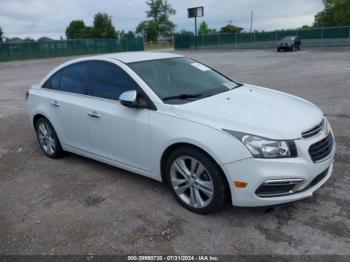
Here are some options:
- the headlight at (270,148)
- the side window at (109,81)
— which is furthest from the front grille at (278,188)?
the side window at (109,81)

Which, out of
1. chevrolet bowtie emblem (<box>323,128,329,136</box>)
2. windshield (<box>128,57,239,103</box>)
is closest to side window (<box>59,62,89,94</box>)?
windshield (<box>128,57,239,103</box>)

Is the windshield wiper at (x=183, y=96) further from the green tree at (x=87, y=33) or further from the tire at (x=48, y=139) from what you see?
the green tree at (x=87, y=33)

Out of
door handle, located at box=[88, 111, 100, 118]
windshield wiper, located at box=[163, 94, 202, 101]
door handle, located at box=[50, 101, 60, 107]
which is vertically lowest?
door handle, located at box=[88, 111, 100, 118]

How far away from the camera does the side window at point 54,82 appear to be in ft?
16.7

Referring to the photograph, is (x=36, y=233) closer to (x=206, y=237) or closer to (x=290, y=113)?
(x=206, y=237)

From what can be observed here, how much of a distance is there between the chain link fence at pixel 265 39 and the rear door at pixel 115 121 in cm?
3659

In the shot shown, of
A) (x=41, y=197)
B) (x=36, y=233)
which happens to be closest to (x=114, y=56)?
(x=41, y=197)

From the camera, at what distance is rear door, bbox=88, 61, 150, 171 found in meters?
3.79

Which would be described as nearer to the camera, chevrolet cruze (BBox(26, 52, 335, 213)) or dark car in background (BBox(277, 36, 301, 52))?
chevrolet cruze (BBox(26, 52, 335, 213))

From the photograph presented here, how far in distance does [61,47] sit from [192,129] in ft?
131

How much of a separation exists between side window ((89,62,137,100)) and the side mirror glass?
210 mm

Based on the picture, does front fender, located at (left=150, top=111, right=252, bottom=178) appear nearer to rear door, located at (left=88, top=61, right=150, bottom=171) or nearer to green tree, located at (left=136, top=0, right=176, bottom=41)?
rear door, located at (left=88, top=61, right=150, bottom=171)

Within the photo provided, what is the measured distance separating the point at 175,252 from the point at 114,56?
2656mm

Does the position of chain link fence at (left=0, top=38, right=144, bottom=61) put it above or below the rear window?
above
